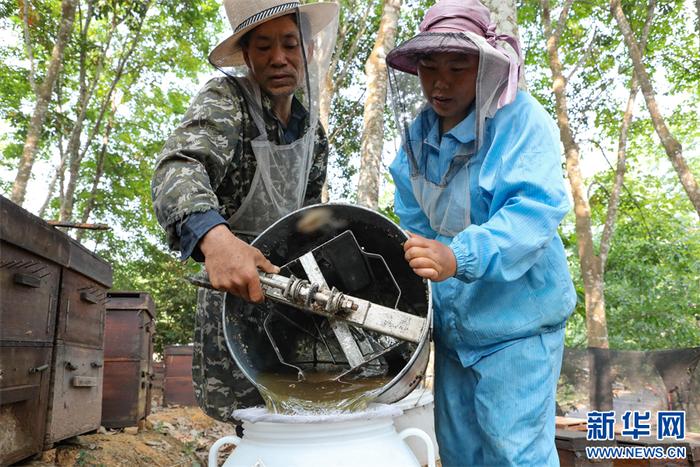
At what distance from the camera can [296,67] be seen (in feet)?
8.35

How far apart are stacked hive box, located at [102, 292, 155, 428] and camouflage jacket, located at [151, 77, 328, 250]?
14.8ft

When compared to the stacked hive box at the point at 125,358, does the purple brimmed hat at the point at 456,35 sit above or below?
above

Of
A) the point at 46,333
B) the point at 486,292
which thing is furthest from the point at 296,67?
the point at 46,333

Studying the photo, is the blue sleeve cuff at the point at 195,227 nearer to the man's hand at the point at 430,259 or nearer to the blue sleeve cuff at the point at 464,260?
the man's hand at the point at 430,259

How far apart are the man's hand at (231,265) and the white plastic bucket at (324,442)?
0.39 metres

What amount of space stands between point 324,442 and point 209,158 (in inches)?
43.1

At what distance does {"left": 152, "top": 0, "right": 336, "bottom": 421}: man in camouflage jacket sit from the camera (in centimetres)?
186

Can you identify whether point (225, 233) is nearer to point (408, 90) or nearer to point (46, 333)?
point (408, 90)

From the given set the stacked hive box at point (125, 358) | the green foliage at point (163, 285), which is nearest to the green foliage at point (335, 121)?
the green foliage at point (163, 285)

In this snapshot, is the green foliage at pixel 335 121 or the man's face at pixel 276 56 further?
the green foliage at pixel 335 121

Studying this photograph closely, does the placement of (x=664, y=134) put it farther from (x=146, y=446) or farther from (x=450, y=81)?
(x=146, y=446)

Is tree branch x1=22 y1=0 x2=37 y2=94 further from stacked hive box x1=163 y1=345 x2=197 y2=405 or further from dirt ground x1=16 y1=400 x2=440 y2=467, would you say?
dirt ground x1=16 y1=400 x2=440 y2=467

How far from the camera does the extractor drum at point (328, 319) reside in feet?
6.97

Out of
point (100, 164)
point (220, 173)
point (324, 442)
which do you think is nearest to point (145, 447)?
point (220, 173)
